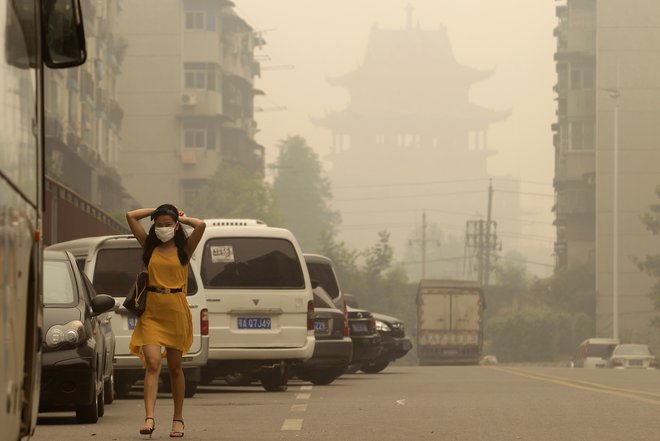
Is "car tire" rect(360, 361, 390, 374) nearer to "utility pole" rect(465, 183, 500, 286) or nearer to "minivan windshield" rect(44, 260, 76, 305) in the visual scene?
"minivan windshield" rect(44, 260, 76, 305)

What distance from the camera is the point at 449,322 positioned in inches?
2810

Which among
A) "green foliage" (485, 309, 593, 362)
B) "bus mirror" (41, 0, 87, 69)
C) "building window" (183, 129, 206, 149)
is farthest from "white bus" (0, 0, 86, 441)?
"building window" (183, 129, 206, 149)

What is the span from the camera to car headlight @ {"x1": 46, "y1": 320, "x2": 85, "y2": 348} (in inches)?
576

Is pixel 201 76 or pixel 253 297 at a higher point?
pixel 201 76

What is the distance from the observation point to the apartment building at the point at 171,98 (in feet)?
379

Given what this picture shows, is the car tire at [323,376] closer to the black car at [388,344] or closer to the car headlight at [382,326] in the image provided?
the black car at [388,344]

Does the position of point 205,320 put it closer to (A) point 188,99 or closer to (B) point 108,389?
(B) point 108,389

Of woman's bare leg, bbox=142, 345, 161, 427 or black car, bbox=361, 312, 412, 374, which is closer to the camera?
woman's bare leg, bbox=142, 345, 161, 427

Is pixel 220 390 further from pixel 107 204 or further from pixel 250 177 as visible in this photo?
pixel 250 177

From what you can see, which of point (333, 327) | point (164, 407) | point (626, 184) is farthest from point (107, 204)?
point (164, 407)

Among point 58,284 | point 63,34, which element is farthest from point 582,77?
point 63,34

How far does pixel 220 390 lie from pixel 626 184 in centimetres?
8903

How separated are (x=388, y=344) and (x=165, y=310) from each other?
2143 cm

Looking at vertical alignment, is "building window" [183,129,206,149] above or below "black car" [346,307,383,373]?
above
